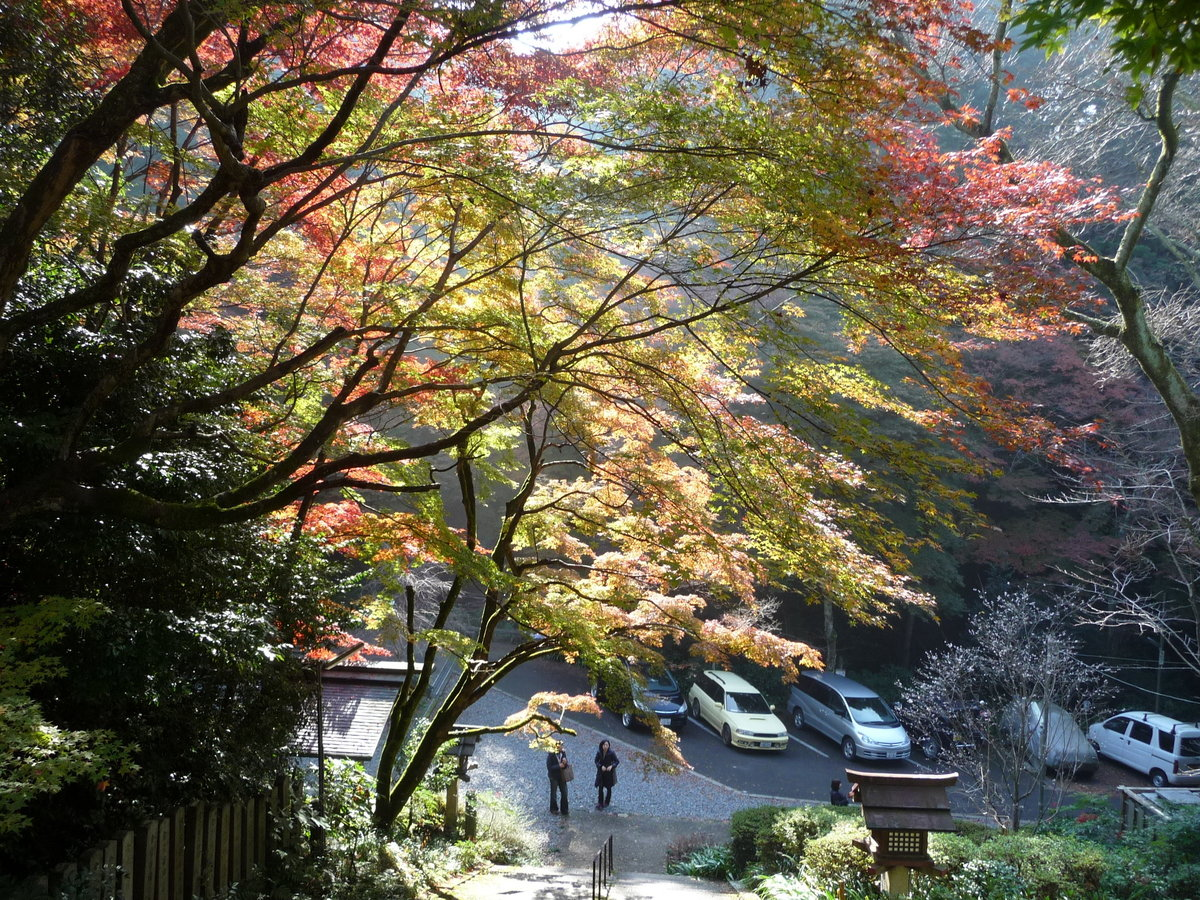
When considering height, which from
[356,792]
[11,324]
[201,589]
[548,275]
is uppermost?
[548,275]

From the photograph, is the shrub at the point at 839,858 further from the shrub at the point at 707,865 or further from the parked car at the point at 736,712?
the parked car at the point at 736,712

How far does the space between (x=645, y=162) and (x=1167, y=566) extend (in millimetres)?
18002

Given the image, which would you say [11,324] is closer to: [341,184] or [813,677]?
[341,184]

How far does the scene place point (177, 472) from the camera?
4.93 meters

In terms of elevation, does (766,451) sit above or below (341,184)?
below

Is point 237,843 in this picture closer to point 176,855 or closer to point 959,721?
point 176,855

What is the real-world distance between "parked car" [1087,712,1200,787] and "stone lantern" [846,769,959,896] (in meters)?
9.79

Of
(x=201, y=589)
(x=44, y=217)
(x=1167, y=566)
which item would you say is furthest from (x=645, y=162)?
(x=1167, y=566)

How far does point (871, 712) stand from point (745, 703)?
2.55 metres

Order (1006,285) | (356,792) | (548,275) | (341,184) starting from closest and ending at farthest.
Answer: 1. (1006,285)
2. (341,184)
3. (548,275)
4. (356,792)

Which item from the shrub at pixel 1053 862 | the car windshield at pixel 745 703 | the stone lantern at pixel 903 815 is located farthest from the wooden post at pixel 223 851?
the car windshield at pixel 745 703

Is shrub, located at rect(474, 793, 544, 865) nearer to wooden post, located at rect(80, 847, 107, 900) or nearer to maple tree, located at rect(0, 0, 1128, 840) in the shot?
maple tree, located at rect(0, 0, 1128, 840)

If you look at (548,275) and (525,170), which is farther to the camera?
(548,275)

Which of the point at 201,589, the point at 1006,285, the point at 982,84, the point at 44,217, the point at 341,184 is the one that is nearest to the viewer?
the point at 44,217
